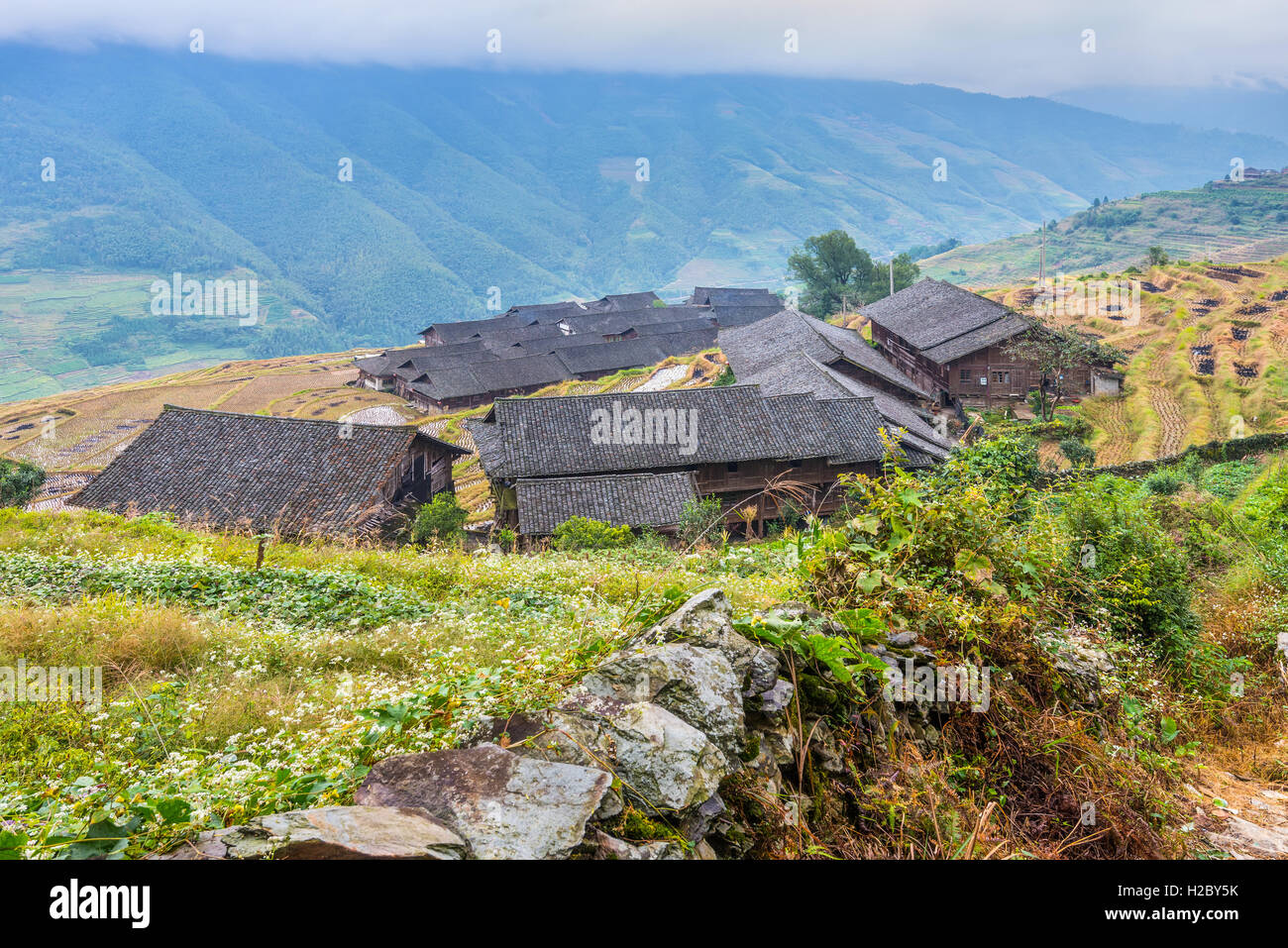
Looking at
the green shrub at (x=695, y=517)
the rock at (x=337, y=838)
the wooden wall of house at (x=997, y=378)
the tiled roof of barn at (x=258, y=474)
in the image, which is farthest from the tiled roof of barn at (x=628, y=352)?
the rock at (x=337, y=838)

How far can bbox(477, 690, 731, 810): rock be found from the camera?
10.4ft

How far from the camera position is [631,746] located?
A: 3287 mm

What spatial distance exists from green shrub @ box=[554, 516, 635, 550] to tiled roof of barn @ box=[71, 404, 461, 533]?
5.12 m

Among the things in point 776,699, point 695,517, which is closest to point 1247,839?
point 776,699

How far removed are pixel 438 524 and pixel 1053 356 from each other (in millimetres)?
34056

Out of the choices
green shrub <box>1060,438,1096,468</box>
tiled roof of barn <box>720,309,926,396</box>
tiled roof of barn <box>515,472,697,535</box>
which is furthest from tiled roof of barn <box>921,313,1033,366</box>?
tiled roof of barn <box>515,472,697,535</box>

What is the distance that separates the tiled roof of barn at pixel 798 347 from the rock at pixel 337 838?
37.2 m

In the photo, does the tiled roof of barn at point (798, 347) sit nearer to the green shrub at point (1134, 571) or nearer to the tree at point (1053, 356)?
the tree at point (1053, 356)

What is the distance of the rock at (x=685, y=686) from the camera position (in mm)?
3666

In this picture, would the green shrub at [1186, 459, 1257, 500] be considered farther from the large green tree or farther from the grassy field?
the grassy field
